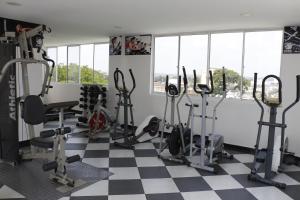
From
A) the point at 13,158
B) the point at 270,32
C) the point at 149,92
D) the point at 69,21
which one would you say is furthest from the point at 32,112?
the point at 270,32

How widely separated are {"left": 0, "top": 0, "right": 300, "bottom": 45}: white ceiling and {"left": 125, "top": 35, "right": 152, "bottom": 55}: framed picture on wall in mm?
783

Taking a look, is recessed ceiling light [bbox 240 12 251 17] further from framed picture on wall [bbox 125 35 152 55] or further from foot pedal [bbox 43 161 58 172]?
foot pedal [bbox 43 161 58 172]

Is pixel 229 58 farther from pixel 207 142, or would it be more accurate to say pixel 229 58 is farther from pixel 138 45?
pixel 138 45

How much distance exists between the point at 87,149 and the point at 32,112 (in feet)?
5.15

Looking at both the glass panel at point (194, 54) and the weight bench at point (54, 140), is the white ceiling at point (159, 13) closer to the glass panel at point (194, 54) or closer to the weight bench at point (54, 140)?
the glass panel at point (194, 54)

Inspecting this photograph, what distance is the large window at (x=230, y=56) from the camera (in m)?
4.45

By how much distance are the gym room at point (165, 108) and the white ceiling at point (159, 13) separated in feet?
0.06

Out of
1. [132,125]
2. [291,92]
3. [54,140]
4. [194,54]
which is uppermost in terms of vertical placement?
[194,54]

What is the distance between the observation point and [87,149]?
449cm

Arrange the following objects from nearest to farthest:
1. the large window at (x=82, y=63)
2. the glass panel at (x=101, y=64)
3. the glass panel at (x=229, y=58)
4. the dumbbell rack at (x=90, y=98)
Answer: the glass panel at (x=229, y=58), the dumbbell rack at (x=90, y=98), the glass panel at (x=101, y=64), the large window at (x=82, y=63)

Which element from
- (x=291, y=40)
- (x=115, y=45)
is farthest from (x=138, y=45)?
(x=291, y=40)

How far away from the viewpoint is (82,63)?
311 inches

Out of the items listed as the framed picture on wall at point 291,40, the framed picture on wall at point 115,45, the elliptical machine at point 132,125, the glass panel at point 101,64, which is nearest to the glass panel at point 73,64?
the glass panel at point 101,64

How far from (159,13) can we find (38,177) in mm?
2705
